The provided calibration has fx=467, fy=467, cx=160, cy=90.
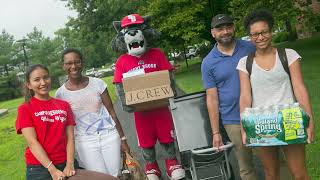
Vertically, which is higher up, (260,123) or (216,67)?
(216,67)

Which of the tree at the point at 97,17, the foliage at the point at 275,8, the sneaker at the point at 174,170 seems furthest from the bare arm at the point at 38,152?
the tree at the point at 97,17

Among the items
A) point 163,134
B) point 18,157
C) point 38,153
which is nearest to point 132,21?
point 163,134

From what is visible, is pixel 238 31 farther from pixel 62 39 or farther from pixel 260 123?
pixel 62 39

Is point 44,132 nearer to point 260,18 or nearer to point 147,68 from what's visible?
point 260,18

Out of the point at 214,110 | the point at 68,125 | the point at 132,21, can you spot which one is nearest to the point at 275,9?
the point at 132,21

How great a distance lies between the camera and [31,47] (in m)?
63.4

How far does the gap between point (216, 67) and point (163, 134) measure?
1.80 metres

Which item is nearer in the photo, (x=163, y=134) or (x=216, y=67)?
(x=216, y=67)

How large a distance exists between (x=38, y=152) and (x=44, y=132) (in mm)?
168

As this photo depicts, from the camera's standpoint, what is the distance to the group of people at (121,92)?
3605mm

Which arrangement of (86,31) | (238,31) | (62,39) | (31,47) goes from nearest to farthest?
(238,31) → (86,31) → (31,47) → (62,39)

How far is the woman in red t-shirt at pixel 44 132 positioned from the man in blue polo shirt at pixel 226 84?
4.36 ft

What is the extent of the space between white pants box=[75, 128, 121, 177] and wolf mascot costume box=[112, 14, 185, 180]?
3.64 ft

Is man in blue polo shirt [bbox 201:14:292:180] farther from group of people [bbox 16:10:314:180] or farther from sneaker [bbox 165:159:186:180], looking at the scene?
sneaker [bbox 165:159:186:180]
